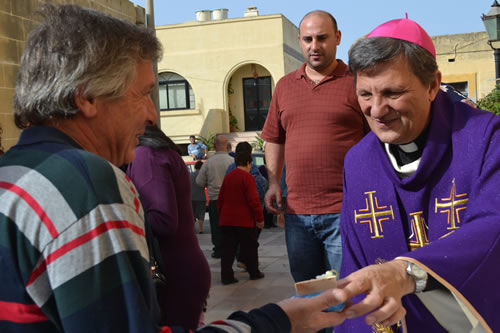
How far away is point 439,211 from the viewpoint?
234cm

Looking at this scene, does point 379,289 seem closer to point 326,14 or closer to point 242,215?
point 326,14

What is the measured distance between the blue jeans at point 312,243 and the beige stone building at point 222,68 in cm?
2327

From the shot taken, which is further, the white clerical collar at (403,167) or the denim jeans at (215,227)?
the denim jeans at (215,227)

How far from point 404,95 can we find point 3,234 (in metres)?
1.60

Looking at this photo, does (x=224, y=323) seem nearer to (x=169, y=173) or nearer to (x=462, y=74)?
(x=169, y=173)

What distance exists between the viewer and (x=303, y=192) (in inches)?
160

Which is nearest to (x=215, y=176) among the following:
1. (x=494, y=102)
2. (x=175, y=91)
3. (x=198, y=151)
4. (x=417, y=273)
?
(x=494, y=102)

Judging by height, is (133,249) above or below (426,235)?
above

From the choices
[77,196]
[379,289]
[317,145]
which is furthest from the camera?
[317,145]

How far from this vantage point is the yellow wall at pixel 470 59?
2462cm

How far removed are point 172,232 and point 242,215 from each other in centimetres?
454

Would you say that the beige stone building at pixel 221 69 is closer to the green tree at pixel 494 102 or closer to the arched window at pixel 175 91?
the arched window at pixel 175 91

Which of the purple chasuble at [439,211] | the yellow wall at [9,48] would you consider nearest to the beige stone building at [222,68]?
the yellow wall at [9,48]

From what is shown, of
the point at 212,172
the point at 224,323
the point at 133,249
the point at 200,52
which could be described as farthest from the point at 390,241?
the point at 200,52
